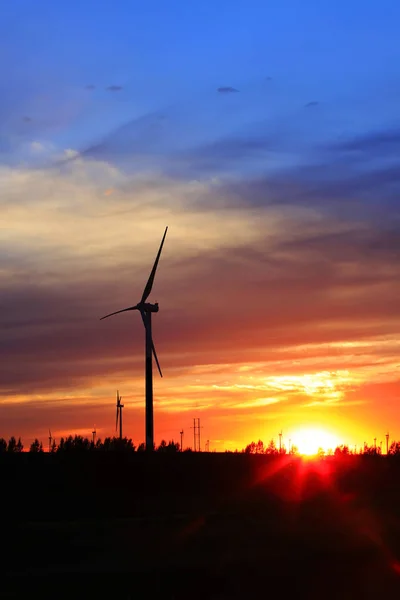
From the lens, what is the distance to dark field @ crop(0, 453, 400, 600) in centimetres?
2392

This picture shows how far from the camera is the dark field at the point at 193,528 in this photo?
23.9m

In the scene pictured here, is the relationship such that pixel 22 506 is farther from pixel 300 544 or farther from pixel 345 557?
pixel 345 557

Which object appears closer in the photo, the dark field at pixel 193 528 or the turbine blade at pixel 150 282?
the dark field at pixel 193 528

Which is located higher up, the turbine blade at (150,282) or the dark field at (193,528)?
the turbine blade at (150,282)

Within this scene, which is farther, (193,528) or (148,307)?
(148,307)

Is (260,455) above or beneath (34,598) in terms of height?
above

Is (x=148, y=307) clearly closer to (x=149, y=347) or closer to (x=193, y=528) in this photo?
(x=149, y=347)

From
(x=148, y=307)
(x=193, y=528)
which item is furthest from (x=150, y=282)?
(x=193, y=528)

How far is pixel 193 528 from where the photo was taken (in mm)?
38562

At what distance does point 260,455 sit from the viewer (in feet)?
279

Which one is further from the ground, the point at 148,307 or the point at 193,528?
the point at 148,307

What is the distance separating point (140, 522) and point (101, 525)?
Result: 195 cm

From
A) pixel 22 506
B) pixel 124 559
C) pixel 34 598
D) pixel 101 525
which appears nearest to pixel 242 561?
pixel 124 559

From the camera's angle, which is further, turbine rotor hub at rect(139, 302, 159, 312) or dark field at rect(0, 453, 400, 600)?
turbine rotor hub at rect(139, 302, 159, 312)
